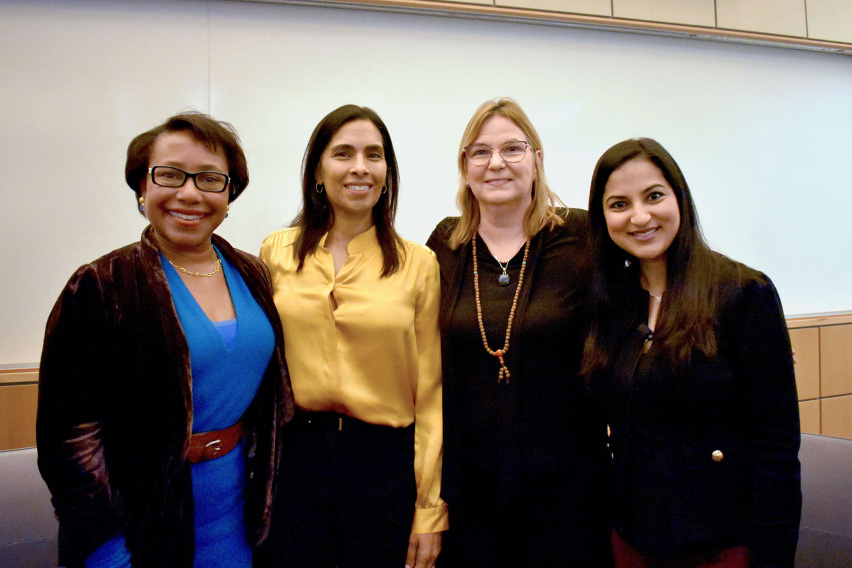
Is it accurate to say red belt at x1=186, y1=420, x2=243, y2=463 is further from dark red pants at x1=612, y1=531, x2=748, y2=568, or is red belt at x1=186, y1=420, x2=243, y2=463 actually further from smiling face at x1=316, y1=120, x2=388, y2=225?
dark red pants at x1=612, y1=531, x2=748, y2=568

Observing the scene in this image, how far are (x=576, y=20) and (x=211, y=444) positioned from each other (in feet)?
9.68

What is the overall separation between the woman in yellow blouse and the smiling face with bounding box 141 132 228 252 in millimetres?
325

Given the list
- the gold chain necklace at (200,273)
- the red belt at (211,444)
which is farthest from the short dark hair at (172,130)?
the red belt at (211,444)

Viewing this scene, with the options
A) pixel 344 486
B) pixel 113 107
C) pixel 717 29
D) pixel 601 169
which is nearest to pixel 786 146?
pixel 717 29

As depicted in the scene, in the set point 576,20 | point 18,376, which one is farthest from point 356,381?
point 576,20

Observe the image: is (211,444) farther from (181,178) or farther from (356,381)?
(181,178)

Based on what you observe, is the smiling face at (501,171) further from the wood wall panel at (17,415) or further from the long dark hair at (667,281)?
the wood wall panel at (17,415)

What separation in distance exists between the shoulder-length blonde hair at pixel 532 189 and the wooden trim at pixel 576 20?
1.33 m

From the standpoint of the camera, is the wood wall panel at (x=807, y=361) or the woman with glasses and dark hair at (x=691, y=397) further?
the wood wall panel at (x=807, y=361)

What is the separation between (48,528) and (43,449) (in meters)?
0.68

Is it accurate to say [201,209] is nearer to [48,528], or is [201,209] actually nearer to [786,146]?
[48,528]

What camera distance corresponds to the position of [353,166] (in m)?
1.42

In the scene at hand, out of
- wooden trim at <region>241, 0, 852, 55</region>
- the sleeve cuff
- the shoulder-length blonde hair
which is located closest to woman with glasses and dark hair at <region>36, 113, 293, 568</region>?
the sleeve cuff

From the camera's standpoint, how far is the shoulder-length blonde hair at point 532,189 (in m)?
1.54
